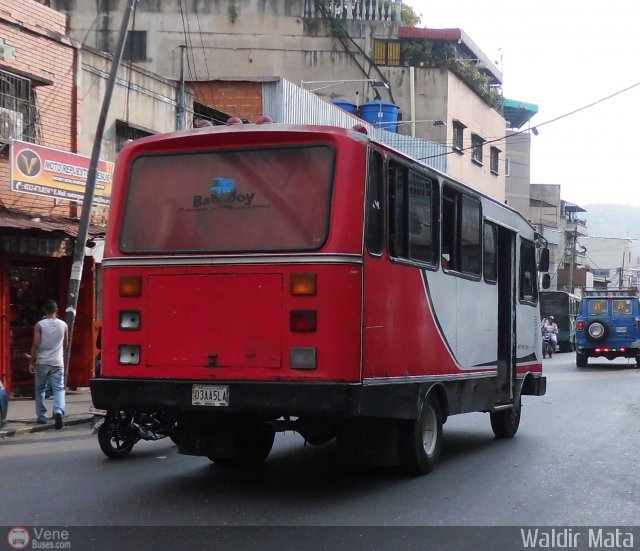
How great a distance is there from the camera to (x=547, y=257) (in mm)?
13484

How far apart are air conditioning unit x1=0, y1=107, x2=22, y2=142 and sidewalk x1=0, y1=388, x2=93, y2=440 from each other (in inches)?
169

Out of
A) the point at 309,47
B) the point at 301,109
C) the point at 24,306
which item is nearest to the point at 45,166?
the point at 24,306

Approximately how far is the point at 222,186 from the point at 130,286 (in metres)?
1.19

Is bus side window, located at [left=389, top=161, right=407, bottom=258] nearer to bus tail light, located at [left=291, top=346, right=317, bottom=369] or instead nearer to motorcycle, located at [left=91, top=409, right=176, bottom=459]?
bus tail light, located at [left=291, top=346, right=317, bottom=369]

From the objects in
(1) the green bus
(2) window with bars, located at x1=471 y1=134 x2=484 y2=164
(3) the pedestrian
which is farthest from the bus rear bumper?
(1) the green bus

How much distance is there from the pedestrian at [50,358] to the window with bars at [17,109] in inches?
148

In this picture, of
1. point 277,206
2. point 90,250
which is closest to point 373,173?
point 277,206

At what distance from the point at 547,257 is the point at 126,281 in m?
7.46

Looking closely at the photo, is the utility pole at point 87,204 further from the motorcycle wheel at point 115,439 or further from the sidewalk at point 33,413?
the motorcycle wheel at point 115,439

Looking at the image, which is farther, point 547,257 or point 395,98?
point 395,98

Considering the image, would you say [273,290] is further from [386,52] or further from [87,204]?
[386,52]

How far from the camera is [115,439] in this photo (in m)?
10.1

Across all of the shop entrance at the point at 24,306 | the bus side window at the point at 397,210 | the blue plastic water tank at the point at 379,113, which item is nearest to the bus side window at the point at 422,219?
the bus side window at the point at 397,210

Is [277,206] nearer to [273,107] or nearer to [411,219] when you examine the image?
[411,219]
